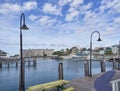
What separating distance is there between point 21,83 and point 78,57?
367 ft

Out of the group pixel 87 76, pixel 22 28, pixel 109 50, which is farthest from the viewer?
pixel 109 50

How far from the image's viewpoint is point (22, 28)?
10.4m

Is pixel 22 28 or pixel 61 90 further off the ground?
pixel 22 28

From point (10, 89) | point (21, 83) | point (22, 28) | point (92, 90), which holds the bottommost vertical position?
point (10, 89)

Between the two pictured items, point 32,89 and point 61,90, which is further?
point 61,90

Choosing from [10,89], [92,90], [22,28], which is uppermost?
[22,28]

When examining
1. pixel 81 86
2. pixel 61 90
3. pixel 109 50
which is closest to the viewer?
pixel 61 90

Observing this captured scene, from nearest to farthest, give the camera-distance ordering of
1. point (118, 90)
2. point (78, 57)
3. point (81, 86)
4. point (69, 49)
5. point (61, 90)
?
point (118, 90)
point (61, 90)
point (81, 86)
point (78, 57)
point (69, 49)

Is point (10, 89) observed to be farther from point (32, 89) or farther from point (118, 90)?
point (118, 90)

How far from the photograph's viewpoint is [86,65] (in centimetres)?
1848

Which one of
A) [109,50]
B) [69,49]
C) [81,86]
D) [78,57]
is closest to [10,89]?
[81,86]

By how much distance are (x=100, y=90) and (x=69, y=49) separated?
558 ft

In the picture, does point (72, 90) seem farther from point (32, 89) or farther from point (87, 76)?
point (87, 76)

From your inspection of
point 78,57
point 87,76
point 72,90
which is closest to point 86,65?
point 87,76
